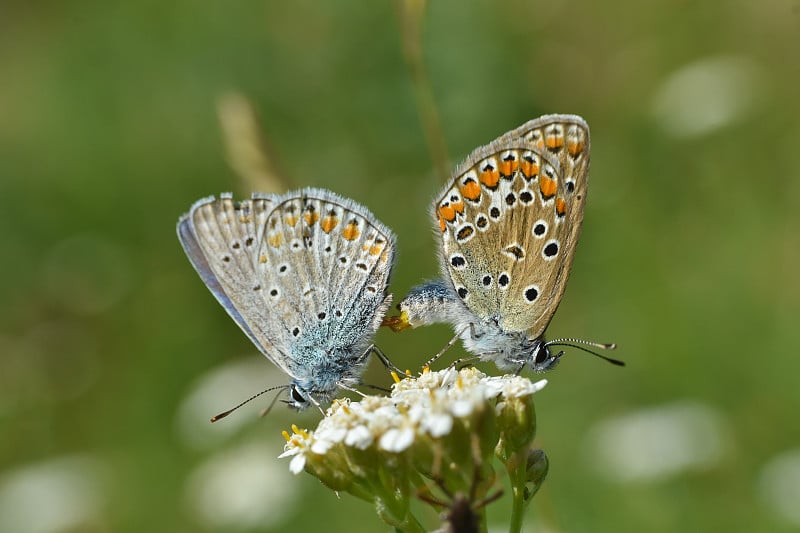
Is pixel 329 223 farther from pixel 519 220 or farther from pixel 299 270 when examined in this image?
pixel 519 220

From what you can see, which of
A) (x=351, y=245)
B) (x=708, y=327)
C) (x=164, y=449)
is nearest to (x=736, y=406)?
(x=708, y=327)

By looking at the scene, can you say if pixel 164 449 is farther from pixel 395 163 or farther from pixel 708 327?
pixel 708 327

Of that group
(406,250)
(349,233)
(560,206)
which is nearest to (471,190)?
(560,206)

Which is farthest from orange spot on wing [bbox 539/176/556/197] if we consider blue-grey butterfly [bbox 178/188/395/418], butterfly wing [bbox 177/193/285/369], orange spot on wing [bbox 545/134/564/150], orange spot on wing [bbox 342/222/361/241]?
butterfly wing [bbox 177/193/285/369]

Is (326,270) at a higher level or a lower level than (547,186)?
lower

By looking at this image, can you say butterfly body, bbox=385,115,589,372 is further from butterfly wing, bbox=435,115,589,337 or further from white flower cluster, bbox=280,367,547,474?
white flower cluster, bbox=280,367,547,474

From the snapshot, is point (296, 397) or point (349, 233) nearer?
point (296, 397)
